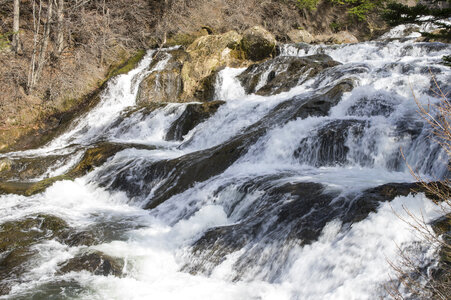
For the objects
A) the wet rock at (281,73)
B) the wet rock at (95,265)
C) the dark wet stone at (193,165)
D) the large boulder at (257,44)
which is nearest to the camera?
the wet rock at (95,265)

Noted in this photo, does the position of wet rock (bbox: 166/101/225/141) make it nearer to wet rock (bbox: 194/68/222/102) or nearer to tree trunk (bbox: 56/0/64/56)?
wet rock (bbox: 194/68/222/102)

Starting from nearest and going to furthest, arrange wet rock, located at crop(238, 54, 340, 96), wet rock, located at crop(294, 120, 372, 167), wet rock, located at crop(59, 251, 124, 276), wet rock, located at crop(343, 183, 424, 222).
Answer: wet rock, located at crop(343, 183, 424, 222)
wet rock, located at crop(59, 251, 124, 276)
wet rock, located at crop(294, 120, 372, 167)
wet rock, located at crop(238, 54, 340, 96)

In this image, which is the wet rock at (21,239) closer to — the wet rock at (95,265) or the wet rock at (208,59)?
the wet rock at (95,265)

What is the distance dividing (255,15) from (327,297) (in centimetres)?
2607

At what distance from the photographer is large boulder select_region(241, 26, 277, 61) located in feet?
62.4

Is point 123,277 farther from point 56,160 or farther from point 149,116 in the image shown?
point 149,116

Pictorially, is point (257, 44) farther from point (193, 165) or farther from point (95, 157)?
point (193, 165)

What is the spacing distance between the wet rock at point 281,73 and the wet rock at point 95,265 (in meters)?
9.46

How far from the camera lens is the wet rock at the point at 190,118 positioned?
43.0 feet

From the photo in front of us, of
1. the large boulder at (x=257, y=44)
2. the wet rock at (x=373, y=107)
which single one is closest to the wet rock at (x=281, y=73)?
the large boulder at (x=257, y=44)

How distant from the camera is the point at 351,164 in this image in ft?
25.6

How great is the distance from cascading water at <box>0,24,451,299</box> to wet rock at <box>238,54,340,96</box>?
0.37m

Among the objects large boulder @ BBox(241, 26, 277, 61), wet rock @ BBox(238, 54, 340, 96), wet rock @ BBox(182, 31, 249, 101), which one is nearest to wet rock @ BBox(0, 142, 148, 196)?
wet rock @ BBox(238, 54, 340, 96)

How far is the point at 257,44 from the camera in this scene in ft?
62.4
